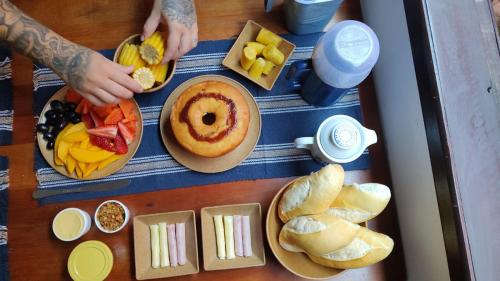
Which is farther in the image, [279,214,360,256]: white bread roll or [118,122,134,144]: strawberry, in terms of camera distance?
[118,122,134,144]: strawberry

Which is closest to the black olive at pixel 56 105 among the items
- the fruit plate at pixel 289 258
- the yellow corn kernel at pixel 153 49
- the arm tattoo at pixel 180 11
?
the yellow corn kernel at pixel 153 49

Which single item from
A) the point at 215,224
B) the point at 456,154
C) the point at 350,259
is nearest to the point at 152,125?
the point at 215,224

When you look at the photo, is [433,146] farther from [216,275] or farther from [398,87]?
[216,275]

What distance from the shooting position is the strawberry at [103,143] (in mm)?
905

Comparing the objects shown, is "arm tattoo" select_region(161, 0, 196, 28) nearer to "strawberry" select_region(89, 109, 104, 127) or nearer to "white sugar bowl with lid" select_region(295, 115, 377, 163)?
"strawberry" select_region(89, 109, 104, 127)

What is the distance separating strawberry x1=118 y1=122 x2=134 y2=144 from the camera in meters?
0.91

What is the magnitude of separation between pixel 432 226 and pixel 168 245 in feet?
1.93

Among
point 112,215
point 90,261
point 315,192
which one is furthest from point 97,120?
point 315,192

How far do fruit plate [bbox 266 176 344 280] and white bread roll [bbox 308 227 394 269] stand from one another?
86mm

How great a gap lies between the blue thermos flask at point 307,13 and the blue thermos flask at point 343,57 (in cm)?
9

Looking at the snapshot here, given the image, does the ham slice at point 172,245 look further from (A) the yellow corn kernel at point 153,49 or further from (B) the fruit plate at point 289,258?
(A) the yellow corn kernel at point 153,49

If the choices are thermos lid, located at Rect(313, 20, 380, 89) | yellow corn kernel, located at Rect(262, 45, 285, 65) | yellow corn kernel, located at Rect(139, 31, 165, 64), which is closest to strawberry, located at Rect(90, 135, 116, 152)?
yellow corn kernel, located at Rect(139, 31, 165, 64)

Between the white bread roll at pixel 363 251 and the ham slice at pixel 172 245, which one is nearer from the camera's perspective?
the white bread roll at pixel 363 251

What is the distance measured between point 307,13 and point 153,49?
1.25 ft
